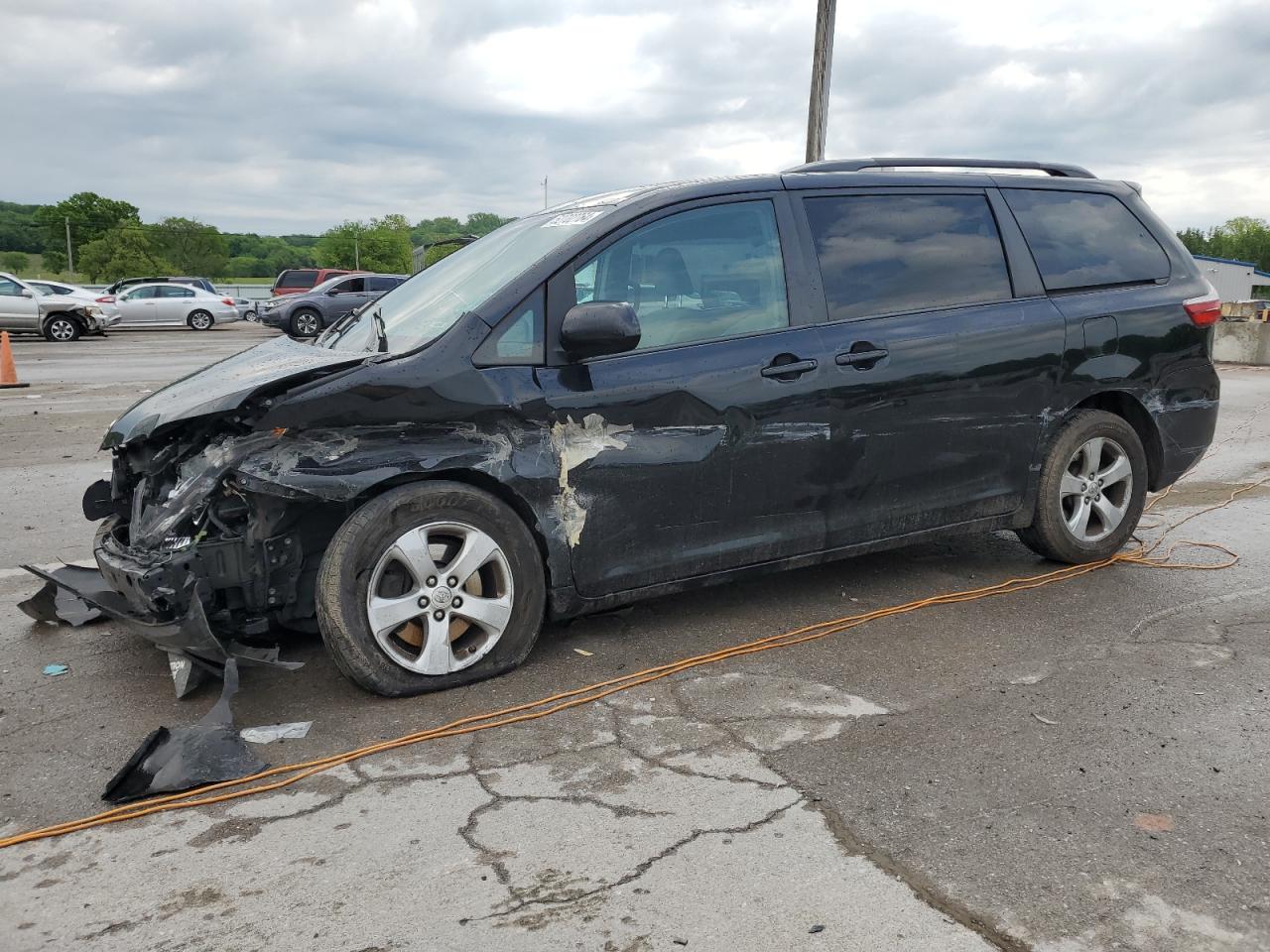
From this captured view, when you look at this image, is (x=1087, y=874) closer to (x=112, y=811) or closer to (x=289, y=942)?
(x=289, y=942)

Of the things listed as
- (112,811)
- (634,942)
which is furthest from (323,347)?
(634,942)

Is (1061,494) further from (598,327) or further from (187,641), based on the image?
(187,641)

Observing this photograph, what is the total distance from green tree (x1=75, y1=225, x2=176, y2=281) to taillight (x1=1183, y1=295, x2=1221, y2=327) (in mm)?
94454

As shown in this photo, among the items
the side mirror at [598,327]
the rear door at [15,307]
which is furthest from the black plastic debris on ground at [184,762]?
the rear door at [15,307]

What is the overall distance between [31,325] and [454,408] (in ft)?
88.1

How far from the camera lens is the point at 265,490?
368 cm

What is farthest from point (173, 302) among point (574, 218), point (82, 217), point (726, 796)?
point (82, 217)

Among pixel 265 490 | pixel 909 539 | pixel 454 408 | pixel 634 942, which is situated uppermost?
pixel 454 408

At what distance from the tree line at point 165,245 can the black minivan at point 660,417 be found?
79027 mm

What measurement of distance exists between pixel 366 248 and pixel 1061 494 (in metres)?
108

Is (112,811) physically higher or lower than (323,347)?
lower

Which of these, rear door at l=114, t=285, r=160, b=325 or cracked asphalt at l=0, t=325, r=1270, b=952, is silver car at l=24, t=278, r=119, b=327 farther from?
cracked asphalt at l=0, t=325, r=1270, b=952

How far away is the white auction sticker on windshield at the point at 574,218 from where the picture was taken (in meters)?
4.43

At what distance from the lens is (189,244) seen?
9581 cm
